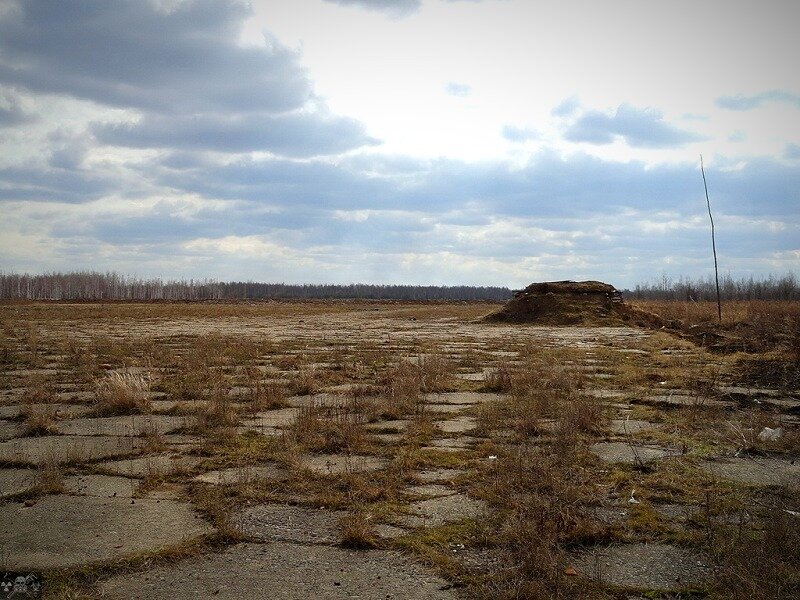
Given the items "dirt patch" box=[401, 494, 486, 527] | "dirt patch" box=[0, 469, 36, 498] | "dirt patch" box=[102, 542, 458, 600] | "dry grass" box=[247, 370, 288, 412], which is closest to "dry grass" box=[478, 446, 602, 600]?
"dirt patch" box=[401, 494, 486, 527]

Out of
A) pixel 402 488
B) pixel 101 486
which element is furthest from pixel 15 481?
pixel 402 488

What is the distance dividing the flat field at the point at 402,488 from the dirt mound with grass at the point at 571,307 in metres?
22.5

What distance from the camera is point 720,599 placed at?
3154mm

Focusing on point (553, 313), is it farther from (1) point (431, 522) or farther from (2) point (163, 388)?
(1) point (431, 522)

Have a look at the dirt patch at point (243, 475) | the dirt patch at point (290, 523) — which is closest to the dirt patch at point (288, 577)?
the dirt patch at point (290, 523)

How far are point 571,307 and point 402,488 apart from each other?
99.4 feet

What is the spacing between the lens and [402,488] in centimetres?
503

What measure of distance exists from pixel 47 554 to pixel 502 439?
422cm

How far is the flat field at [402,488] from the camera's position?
11.3 ft

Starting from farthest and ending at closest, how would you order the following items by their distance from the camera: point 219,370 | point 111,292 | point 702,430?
point 111,292 → point 219,370 → point 702,430

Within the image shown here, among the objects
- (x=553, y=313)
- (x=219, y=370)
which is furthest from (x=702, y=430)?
(x=553, y=313)

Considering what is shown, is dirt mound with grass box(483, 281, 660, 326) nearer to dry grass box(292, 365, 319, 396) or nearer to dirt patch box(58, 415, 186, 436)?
→ dry grass box(292, 365, 319, 396)

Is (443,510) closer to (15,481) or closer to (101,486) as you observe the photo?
(101,486)

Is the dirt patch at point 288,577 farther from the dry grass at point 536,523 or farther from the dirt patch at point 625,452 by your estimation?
the dirt patch at point 625,452
